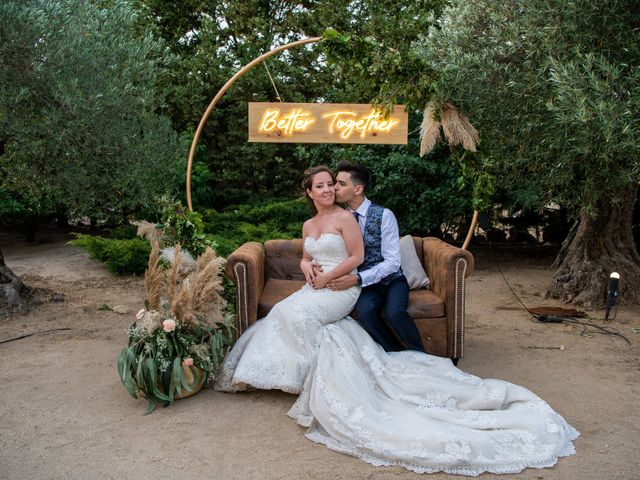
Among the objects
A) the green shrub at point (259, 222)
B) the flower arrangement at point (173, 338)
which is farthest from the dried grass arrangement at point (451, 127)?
the green shrub at point (259, 222)

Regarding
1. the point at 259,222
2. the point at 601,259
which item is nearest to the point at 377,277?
the point at 601,259

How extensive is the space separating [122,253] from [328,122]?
13.1 feet

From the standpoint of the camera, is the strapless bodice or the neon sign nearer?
the strapless bodice

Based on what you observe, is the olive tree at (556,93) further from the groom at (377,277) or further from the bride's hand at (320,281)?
the bride's hand at (320,281)

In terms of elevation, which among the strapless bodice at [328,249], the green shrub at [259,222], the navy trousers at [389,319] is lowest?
the navy trousers at [389,319]

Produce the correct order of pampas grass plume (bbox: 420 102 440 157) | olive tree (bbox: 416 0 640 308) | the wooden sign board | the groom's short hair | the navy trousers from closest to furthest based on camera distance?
the navy trousers → the groom's short hair → olive tree (bbox: 416 0 640 308) → pampas grass plume (bbox: 420 102 440 157) → the wooden sign board

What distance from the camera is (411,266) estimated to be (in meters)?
5.10

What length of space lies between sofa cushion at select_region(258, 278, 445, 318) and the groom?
0.40 feet

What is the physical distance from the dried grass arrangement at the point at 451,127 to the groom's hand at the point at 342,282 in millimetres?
1851

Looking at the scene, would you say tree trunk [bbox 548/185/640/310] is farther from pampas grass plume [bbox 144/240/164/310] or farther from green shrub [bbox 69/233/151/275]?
green shrub [bbox 69/233/151/275]

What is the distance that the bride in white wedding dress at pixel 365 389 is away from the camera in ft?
10.4

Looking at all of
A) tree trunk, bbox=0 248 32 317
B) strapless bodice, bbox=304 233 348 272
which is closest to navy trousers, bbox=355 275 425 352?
strapless bodice, bbox=304 233 348 272

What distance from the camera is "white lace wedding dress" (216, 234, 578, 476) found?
3.17 meters

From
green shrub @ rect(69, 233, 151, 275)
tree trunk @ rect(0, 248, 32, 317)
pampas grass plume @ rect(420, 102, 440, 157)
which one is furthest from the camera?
green shrub @ rect(69, 233, 151, 275)
